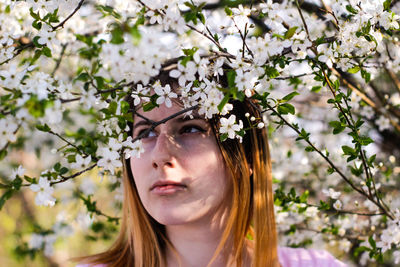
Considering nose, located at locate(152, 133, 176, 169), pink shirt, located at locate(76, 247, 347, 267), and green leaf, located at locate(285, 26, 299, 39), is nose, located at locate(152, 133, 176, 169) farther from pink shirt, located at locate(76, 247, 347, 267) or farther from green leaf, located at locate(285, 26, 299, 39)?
pink shirt, located at locate(76, 247, 347, 267)

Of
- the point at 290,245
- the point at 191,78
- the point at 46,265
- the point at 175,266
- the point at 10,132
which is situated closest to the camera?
the point at 10,132

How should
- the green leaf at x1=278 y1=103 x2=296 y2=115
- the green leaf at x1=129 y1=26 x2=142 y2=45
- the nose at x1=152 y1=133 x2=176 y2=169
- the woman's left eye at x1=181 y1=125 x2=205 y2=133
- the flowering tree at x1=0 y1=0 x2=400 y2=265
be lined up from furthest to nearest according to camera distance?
1. the woman's left eye at x1=181 y1=125 x2=205 y2=133
2. the nose at x1=152 y1=133 x2=176 y2=169
3. the green leaf at x1=278 y1=103 x2=296 y2=115
4. the flowering tree at x1=0 y1=0 x2=400 y2=265
5. the green leaf at x1=129 y1=26 x2=142 y2=45

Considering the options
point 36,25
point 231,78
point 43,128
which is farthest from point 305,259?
point 36,25

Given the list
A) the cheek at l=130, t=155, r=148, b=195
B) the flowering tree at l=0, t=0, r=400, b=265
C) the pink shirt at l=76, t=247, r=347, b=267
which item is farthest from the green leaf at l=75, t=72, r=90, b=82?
the pink shirt at l=76, t=247, r=347, b=267

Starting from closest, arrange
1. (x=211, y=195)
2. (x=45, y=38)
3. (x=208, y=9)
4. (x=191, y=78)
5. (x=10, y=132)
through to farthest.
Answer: (x=10, y=132)
(x=191, y=78)
(x=45, y=38)
(x=211, y=195)
(x=208, y=9)

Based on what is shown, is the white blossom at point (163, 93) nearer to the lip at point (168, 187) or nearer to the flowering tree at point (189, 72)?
the flowering tree at point (189, 72)

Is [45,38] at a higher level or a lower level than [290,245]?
higher

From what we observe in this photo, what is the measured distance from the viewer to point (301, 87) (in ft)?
5.91

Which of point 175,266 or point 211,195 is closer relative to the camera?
point 211,195

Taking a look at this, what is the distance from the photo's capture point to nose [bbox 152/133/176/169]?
1500mm

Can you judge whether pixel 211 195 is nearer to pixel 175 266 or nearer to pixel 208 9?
pixel 175 266

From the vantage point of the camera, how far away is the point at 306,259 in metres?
2.02

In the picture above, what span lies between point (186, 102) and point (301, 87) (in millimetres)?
703

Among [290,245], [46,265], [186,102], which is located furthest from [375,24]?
[46,265]
